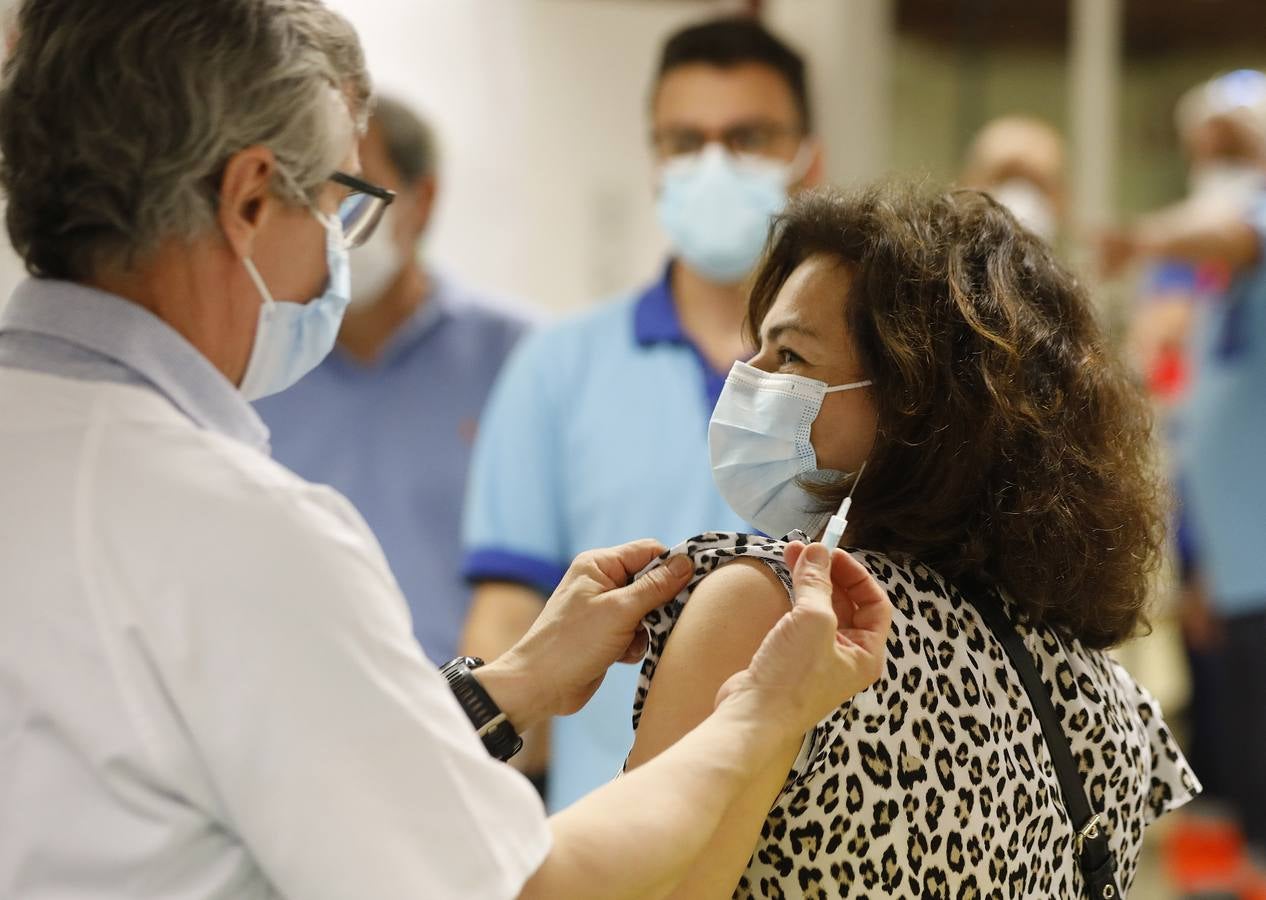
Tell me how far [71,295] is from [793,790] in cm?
68

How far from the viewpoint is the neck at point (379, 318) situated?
2.93m

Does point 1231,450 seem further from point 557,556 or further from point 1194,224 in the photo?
point 557,556

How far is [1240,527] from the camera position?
141 inches

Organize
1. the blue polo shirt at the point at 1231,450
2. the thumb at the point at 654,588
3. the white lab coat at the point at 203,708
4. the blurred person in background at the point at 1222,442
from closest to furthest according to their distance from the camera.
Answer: the white lab coat at the point at 203,708, the thumb at the point at 654,588, the blurred person in background at the point at 1222,442, the blue polo shirt at the point at 1231,450

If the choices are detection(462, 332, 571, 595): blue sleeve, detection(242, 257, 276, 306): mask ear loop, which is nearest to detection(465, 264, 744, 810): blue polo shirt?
detection(462, 332, 571, 595): blue sleeve

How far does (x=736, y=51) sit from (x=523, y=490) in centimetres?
82

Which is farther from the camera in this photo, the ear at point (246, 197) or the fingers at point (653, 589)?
the fingers at point (653, 589)

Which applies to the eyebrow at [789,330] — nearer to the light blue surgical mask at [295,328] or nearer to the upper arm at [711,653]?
the upper arm at [711,653]

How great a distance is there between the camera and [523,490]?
2.39 metres

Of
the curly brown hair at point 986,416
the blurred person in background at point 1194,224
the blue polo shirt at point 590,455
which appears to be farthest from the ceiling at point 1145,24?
the curly brown hair at point 986,416

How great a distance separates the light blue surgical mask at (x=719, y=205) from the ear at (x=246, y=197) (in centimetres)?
134

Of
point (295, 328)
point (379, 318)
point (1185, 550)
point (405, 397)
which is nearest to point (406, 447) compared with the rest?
point (405, 397)

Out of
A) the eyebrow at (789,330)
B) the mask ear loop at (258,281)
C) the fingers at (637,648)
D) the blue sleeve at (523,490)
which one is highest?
the mask ear loop at (258,281)

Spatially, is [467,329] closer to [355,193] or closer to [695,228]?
[695,228]
